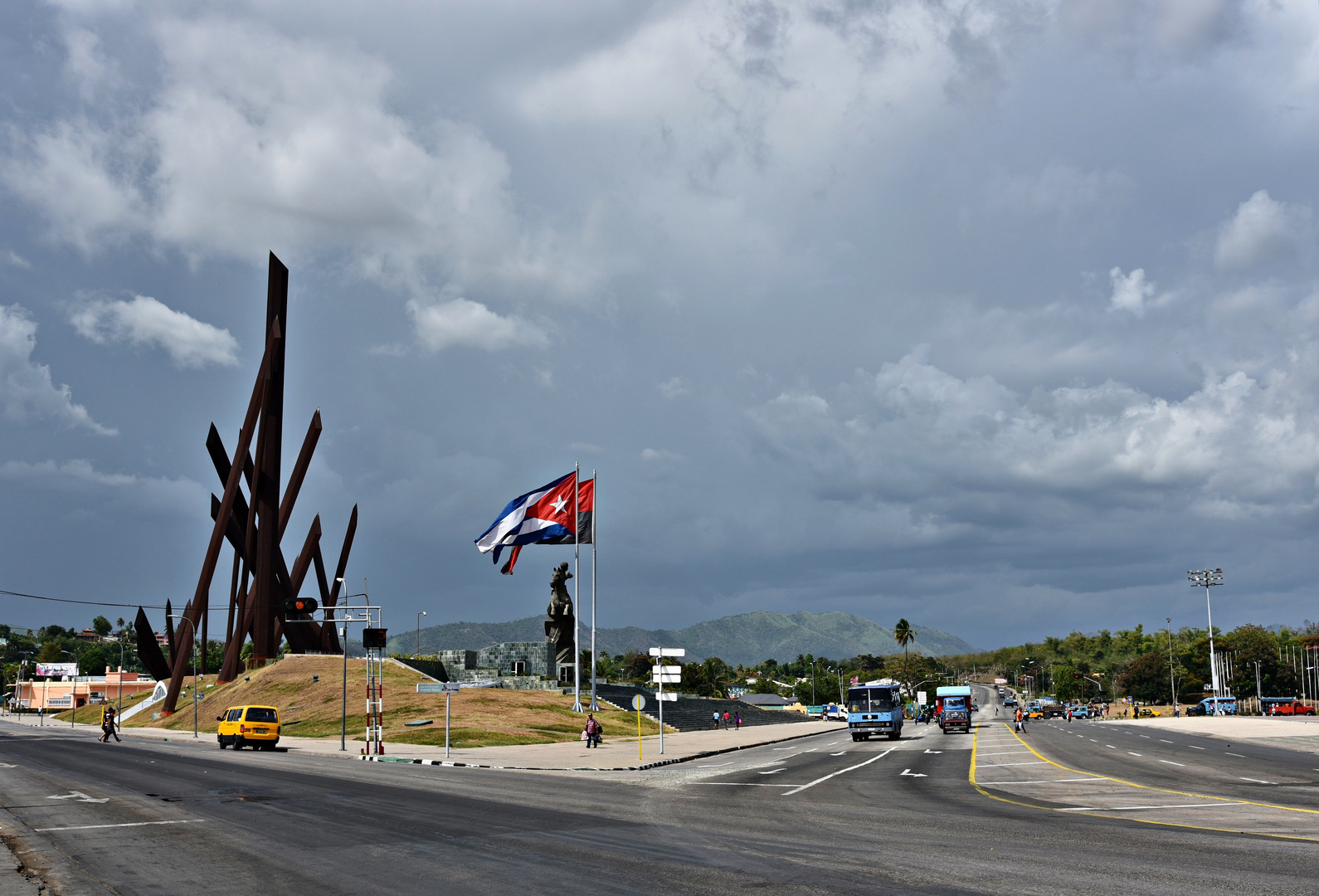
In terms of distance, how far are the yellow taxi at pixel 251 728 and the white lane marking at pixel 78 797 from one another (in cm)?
2239

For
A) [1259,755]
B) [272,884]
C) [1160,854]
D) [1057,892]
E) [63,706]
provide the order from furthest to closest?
[63,706], [1259,755], [1160,854], [272,884], [1057,892]

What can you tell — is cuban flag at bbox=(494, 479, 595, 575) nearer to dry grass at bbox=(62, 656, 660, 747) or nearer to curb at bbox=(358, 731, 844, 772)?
dry grass at bbox=(62, 656, 660, 747)

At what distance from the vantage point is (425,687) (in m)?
38.7

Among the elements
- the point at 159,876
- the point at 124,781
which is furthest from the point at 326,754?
the point at 159,876

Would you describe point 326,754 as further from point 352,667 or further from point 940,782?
point 352,667

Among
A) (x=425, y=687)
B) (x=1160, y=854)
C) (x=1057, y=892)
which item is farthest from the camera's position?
(x=425, y=687)

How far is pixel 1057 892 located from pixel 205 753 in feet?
131

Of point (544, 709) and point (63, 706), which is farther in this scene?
point (63, 706)

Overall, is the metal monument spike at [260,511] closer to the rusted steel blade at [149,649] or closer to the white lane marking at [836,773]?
the rusted steel blade at [149,649]

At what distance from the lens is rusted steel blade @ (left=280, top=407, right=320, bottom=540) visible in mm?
80375

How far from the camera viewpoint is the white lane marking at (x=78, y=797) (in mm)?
21531

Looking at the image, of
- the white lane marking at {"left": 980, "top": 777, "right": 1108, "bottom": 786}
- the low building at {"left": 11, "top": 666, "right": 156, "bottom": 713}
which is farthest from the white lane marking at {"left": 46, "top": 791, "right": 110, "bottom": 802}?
the low building at {"left": 11, "top": 666, "right": 156, "bottom": 713}

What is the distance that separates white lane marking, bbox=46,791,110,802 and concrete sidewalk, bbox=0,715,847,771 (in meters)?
13.5

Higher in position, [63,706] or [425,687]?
[425,687]
